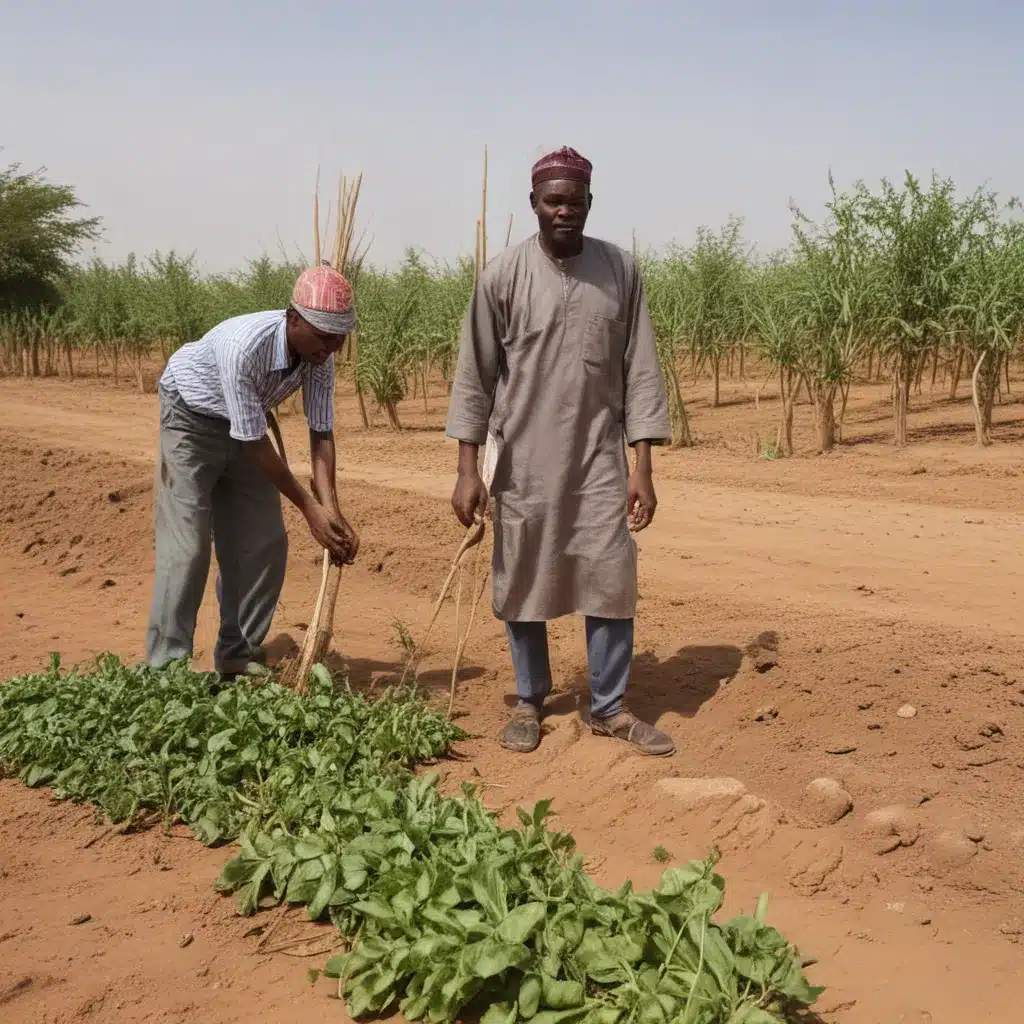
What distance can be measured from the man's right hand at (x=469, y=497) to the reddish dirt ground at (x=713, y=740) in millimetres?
821

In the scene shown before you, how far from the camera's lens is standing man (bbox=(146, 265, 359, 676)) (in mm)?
3762

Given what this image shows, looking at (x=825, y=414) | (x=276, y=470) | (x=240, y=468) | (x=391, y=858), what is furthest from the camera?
(x=825, y=414)

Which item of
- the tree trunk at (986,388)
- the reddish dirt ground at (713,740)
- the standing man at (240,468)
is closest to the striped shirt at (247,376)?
the standing man at (240,468)

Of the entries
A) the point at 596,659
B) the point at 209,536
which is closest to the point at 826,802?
the point at 596,659

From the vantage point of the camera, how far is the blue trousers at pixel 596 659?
12.4 ft

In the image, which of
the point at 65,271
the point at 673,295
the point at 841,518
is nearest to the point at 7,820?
the point at 841,518

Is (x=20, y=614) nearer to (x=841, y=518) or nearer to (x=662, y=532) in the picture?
(x=662, y=532)

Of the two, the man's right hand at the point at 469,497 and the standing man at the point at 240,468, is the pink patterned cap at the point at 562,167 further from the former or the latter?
the man's right hand at the point at 469,497

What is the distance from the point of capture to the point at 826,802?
10.8ft

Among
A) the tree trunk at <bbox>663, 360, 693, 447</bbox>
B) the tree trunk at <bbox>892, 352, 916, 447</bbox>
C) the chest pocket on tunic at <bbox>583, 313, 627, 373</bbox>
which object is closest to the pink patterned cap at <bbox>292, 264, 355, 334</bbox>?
the chest pocket on tunic at <bbox>583, 313, 627, 373</bbox>

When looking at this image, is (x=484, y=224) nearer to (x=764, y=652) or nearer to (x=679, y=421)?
A: (x=764, y=652)

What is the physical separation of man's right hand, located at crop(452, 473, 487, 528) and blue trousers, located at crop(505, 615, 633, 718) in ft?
1.41

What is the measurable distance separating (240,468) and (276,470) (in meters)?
0.57

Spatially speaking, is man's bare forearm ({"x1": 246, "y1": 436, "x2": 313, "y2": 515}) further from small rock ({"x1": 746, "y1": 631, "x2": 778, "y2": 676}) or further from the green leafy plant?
small rock ({"x1": 746, "y1": 631, "x2": 778, "y2": 676})
